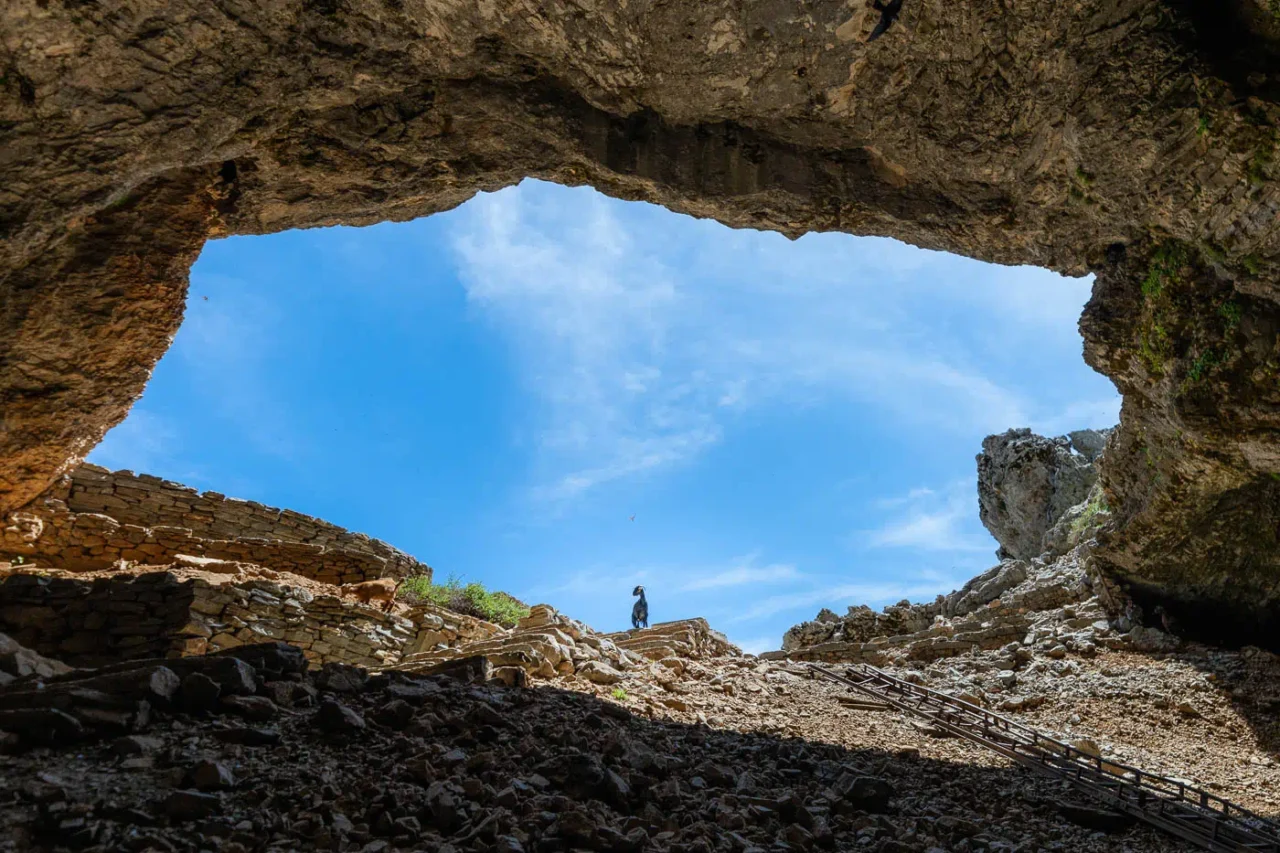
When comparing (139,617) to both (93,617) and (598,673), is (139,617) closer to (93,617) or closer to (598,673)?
(93,617)

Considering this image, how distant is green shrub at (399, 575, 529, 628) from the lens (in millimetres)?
12289

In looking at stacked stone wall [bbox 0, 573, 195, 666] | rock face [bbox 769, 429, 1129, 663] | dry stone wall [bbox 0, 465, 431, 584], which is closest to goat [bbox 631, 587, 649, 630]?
rock face [bbox 769, 429, 1129, 663]

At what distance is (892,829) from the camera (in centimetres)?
449

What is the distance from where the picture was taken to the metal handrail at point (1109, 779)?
217 inches

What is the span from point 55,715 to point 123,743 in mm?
411

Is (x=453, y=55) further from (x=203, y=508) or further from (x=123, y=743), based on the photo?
(x=203, y=508)

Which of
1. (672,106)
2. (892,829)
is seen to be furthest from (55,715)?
(672,106)

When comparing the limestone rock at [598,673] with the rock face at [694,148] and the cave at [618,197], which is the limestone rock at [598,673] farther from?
the rock face at [694,148]

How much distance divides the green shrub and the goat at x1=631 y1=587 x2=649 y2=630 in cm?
981

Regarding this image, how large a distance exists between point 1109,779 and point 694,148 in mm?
7958

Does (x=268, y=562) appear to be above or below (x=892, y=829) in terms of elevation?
above

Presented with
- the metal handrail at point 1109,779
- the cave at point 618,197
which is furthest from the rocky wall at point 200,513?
the metal handrail at point 1109,779

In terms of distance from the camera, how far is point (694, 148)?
29.1ft

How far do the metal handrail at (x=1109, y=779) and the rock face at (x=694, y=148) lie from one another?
4.29 m
